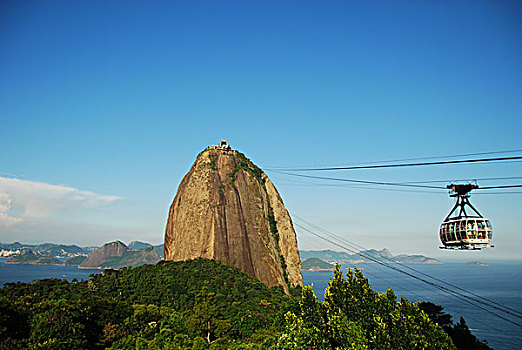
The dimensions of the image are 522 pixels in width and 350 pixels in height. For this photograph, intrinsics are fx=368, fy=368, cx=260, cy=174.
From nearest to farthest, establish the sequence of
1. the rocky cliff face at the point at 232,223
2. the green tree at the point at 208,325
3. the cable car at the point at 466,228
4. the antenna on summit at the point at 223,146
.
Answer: the cable car at the point at 466,228, the green tree at the point at 208,325, the rocky cliff face at the point at 232,223, the antenna on summit at the point at 223,146

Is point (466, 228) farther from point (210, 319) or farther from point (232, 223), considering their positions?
point (232, 223)

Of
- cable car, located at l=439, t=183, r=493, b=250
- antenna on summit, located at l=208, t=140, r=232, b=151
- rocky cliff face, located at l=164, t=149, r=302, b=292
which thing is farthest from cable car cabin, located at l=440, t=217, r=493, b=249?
antenna on summit, located at l=208, t=140, r=232, b=151

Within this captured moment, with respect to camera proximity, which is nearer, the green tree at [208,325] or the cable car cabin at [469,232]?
the cable car cabin at [469,232]

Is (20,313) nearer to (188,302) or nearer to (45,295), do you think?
(45,295)

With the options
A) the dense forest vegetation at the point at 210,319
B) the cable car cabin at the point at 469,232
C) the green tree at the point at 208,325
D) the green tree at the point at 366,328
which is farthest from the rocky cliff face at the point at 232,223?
the cable car cabin at the point at 469,232

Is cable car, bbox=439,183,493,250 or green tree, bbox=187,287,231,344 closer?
cable car, bbox=439,183,493,250

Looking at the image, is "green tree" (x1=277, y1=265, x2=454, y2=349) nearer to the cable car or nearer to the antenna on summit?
the cable car

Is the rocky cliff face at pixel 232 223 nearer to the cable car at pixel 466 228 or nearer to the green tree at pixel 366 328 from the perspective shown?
the green tree at pixel 366 328

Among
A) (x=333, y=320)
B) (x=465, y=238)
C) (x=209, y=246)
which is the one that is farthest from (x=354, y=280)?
(x=209, y=246)
